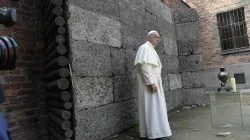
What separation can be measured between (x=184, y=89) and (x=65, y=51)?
187 inches

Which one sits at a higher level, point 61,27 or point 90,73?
point 61,27

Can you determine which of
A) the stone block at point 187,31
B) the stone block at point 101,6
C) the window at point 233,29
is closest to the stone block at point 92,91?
the stone block at point 101,6

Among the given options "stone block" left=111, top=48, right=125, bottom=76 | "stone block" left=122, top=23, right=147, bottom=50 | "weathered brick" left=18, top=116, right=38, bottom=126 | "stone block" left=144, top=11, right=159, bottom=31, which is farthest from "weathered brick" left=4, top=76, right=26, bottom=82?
"stone block" left=144, top=11, right=159, bottom=31

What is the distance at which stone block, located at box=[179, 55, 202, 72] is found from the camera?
22.7 feet

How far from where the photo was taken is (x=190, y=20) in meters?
7.10

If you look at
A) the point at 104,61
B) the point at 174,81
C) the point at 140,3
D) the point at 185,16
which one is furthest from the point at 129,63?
the point at 185,16

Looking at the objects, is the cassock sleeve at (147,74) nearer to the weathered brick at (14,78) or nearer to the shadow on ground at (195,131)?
the shadow on ground at (195,131)

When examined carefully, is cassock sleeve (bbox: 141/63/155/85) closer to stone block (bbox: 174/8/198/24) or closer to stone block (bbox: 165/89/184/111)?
stone block (bbox: 165/89/184/111)

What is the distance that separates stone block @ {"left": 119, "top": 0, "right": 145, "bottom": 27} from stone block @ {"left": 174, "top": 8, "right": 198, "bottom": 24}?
6.94 ft

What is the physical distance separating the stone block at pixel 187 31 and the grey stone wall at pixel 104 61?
6.67 feet

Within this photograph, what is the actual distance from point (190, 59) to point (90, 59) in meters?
4.25

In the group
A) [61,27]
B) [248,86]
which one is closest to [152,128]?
[61,27]

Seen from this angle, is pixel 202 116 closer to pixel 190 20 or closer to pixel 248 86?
pixel 190 20

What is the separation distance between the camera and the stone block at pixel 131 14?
4613 millimetres
